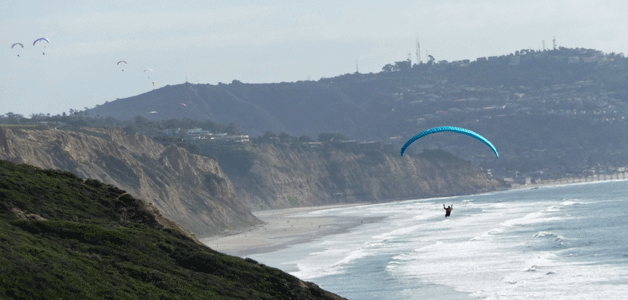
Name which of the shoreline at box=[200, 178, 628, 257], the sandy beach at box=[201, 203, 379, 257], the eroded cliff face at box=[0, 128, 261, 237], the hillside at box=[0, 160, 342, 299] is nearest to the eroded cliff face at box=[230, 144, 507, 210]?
the shoreline at box=[200, 178, 628, 257]

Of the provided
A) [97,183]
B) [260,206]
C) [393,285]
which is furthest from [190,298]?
[260,206]

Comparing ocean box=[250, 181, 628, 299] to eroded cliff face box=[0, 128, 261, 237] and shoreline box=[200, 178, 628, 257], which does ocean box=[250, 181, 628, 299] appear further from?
eroded cliff face box=[0, 128, 261, 237]

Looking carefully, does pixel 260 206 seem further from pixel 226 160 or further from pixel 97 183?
pixel 97 183

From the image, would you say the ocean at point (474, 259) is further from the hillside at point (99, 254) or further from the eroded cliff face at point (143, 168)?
the eroded cliff face at point (143, 168)

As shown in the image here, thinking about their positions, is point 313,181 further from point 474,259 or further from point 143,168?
point 474,259

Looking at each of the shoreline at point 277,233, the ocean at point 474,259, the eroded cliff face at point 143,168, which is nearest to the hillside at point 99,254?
the ocean at point 474,259
